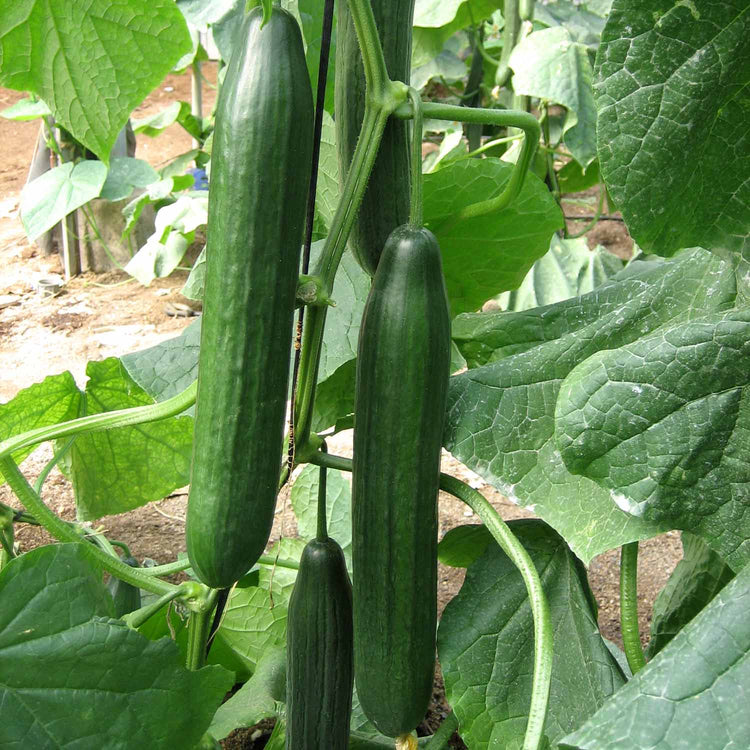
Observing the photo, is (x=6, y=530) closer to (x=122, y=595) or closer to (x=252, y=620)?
(x=122, y=595)

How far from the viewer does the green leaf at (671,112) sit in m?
0.87

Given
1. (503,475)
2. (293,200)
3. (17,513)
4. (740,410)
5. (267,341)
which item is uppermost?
(293,200)

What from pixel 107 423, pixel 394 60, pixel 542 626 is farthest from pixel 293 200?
pixel 542 626

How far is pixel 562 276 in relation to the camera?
2.60 meters

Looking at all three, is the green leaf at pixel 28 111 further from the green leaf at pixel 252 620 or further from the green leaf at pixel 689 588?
the green leaf at pixel 689 588

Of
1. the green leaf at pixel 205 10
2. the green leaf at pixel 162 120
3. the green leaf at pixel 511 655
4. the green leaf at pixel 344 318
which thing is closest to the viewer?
the green leaf at pixel 511 655

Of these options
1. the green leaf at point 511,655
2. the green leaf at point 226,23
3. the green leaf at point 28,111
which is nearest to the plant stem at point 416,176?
the green leaf at point 511,655

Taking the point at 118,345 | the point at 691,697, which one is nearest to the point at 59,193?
the point at 118,345

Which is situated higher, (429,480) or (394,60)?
(394,60)

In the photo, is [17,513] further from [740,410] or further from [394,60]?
[740,410]

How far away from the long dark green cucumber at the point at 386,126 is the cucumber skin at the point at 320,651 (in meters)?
0.33

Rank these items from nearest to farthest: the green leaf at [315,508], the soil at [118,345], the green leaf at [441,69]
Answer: the green leaf at [315,508] → the soil at [118,345] → the green leaf at [441,69]

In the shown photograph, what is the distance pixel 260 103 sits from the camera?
0.79m

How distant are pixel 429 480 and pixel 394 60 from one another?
0.40m
